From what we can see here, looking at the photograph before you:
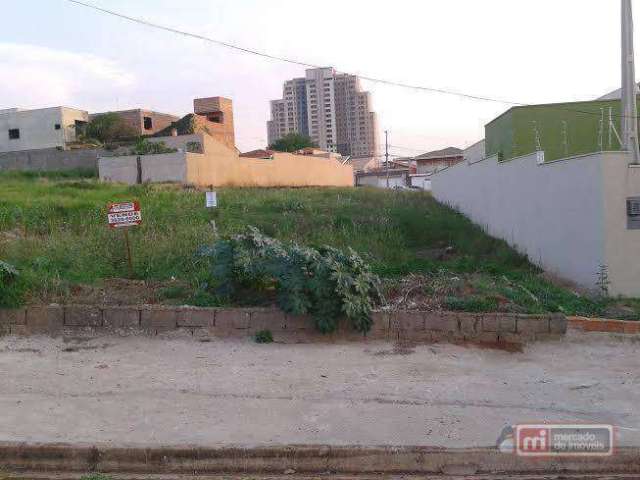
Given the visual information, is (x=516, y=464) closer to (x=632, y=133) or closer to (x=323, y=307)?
(x=323, y=307)

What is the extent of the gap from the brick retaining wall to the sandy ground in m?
0.19

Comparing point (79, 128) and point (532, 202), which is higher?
point (79, 128)

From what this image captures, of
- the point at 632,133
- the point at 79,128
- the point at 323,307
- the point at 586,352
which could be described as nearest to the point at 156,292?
the point at 323,307

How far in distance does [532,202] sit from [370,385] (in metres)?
6.70

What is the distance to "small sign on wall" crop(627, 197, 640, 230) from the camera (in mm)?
8844

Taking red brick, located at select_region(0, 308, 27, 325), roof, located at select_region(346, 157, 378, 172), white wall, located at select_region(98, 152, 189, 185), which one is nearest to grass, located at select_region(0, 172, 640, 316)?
red brick, located at select_region(0, 308, 27, 325)

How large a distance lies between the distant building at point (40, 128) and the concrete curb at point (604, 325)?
46.3 m

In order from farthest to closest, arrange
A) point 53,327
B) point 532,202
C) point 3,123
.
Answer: point 3,123, point 532,202, point 53,327

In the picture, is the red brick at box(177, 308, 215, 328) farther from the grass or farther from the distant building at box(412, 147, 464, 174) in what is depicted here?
the distant building at box(412, 147, 464, 174)

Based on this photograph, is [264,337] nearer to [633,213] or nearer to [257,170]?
[633,213]

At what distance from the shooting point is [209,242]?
1081cm

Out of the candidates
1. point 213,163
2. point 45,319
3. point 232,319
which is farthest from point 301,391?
point 213,163

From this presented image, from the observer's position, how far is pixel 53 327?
7465mm

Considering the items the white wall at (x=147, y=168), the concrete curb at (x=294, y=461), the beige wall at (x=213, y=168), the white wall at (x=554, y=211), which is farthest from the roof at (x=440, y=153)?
the concrete curb at (x=294, y=461)
